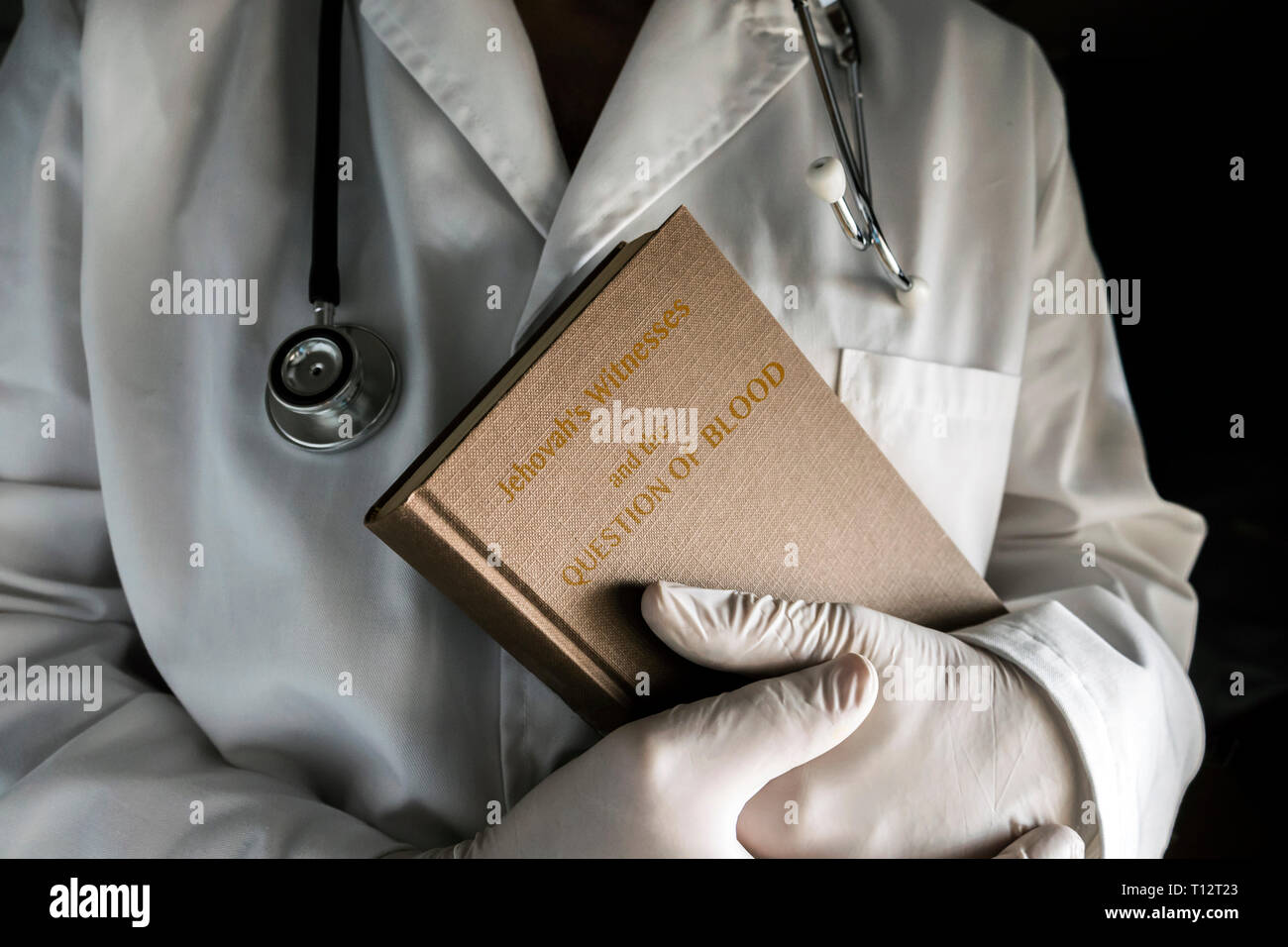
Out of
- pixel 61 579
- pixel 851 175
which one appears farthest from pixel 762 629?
pixel 61 579

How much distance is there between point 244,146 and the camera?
1.97 feet

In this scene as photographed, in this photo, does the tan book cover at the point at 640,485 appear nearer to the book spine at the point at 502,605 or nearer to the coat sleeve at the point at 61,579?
the book spine at the point at 502,605

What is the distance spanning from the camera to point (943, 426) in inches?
24.3

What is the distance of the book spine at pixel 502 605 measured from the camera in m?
0.38

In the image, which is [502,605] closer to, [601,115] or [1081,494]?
[601,115]

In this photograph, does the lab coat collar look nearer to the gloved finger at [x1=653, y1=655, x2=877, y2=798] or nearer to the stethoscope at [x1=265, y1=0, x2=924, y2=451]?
the stethoscope at [x1=265, y1=0, x2=924, y2=451]

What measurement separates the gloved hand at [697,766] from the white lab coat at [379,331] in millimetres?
80

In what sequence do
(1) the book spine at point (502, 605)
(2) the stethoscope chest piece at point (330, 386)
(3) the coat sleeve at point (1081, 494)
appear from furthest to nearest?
(3) the coat sleeve at point (1081, 494) < (2) the stethoscope chest piece at point (330, 386) < (1) the book spine at point (502, 605)

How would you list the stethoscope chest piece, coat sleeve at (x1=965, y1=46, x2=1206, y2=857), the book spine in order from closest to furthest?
the book spine < the stethoscope chest piece < coat sleeve at (x1=965, y1=46, x2=1206, y2=857)

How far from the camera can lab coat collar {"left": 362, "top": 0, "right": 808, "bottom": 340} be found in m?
0.54

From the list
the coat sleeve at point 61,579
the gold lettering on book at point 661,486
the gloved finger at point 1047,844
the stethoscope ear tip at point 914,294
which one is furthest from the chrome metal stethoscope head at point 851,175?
the coat sleeve at point 61,579

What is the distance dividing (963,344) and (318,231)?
497 millimetres

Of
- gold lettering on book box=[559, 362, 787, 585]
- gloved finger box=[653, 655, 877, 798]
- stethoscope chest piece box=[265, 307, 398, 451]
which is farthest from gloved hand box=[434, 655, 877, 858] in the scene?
stethoscope chest piece box=[265, 307, 398, 451]

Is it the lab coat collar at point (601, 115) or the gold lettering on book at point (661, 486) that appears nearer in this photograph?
the gold lettering on book at point (661, 486)
